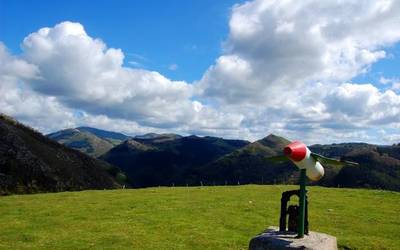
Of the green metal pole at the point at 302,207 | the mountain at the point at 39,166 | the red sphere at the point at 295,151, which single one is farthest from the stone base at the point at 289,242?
the mountain at the point at 39,166

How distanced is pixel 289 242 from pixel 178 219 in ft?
52.3

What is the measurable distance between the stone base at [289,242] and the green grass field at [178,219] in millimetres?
8178

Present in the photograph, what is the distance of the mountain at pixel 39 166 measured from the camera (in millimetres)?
65375

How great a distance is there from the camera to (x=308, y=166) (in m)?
13.4

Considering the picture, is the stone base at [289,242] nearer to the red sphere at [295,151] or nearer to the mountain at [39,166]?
the red sphere at [295,151]

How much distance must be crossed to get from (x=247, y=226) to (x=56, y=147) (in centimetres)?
7311

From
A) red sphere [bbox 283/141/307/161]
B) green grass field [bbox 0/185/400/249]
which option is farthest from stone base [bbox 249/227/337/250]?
green grass field [bbox 0/185/400/249]

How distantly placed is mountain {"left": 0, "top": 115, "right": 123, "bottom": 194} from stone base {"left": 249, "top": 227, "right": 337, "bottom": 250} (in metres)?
52.1

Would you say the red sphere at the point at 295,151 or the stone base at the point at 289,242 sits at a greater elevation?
the red sphere at the point at 295,151

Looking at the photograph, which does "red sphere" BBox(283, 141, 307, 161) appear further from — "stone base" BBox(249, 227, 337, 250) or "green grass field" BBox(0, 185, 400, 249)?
"green grass field" BBox(0, 185, 400, 249)

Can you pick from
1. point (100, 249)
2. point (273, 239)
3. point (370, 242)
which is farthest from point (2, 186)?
point (273, 239)

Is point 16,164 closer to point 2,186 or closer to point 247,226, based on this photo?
point 2,186

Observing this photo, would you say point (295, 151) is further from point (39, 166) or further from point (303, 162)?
point (39, 166)

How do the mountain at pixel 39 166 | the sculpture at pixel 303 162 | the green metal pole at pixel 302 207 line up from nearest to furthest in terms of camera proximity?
the sculpture at pixel 303 162 → the green metal pole at pixel 302 207 → the mountain at pixel 39 166
